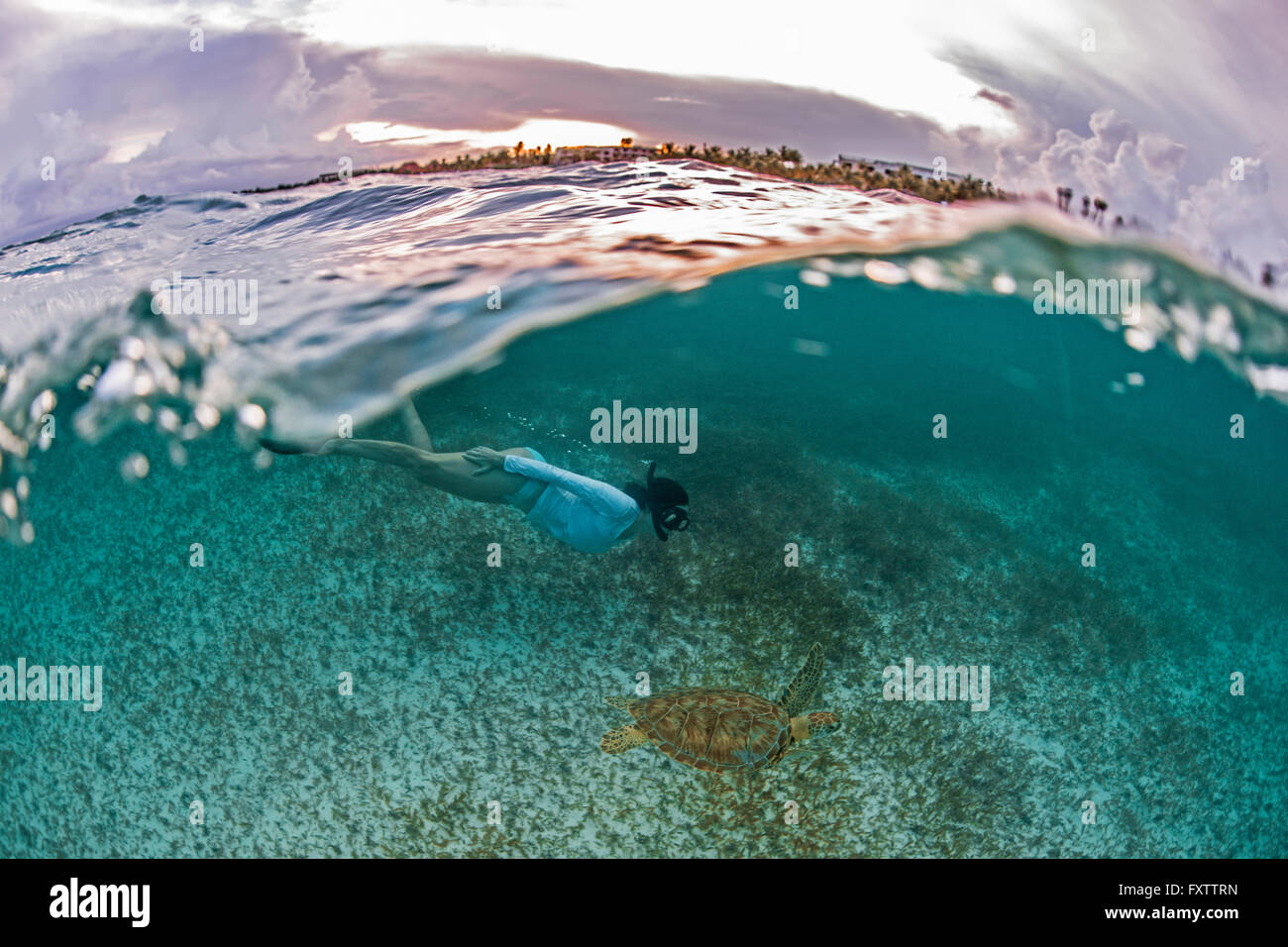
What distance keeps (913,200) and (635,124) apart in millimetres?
2270

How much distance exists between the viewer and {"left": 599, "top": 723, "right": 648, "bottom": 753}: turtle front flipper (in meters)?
4.25

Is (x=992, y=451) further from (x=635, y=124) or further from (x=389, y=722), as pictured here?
(x=389, y=722)

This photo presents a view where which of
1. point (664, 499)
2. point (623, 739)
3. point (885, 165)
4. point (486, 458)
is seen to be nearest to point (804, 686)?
point (623, 739)

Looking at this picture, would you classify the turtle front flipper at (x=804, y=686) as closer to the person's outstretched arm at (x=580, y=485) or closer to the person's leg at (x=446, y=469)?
the person's outstretched arm at (x=580, y=485)

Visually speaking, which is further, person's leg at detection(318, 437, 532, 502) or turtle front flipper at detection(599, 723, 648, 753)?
person's leg at detection(318, 437, 532, 502)

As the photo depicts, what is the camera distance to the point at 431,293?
5.70m

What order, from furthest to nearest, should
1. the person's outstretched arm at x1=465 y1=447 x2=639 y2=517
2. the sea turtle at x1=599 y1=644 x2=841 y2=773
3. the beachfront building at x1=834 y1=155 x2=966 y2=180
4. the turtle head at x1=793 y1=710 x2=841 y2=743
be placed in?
the beachfront building at x1=834 y1=155 x2=966 y2=180 → the turtle head at x1=793 y1=710 x2=841 y2=743 → the sea turtle at x1=599 y1=644 x2=841 y2=773 → the person's outstretched arm at x1=465 y1=447 x2=639 y2=517

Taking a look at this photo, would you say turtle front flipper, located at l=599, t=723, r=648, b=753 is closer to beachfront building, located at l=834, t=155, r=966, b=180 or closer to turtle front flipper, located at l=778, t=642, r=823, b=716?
turtle front flipper, located at l=778, t=642, r=823, b=716

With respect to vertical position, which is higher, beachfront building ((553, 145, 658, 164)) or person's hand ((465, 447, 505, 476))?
beachfront building ((553, 145, 658, 164))

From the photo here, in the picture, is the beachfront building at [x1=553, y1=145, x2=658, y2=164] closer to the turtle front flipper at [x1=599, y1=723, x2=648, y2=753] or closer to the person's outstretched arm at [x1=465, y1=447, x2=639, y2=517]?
the person's outstretched arm at [x1=465, y1=447, x2=639, y2=517]

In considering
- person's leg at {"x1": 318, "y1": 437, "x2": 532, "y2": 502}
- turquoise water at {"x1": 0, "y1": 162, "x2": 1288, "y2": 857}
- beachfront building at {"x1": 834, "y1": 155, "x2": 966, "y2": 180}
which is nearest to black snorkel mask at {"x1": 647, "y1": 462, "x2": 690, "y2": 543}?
person's leg at {"x1": 318, "y1": 437, "x2": 532, "y2": 502}

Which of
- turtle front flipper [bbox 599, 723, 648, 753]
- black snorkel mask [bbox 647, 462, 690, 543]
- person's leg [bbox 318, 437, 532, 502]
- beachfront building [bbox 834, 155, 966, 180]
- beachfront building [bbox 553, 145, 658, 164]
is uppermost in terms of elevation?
beachfront building [bbox 553, 145, 658, 164]

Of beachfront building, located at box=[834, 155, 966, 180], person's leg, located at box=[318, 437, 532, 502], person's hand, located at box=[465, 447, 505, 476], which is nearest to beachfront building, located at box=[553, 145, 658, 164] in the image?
beachfront building, located at box=[834, 155, 966, 180]

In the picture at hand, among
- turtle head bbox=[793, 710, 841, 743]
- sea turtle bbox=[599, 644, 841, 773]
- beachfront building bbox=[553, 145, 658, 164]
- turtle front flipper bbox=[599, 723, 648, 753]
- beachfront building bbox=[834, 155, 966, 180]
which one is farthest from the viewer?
beachfront building bbox=[553, 145, 658, 164]
